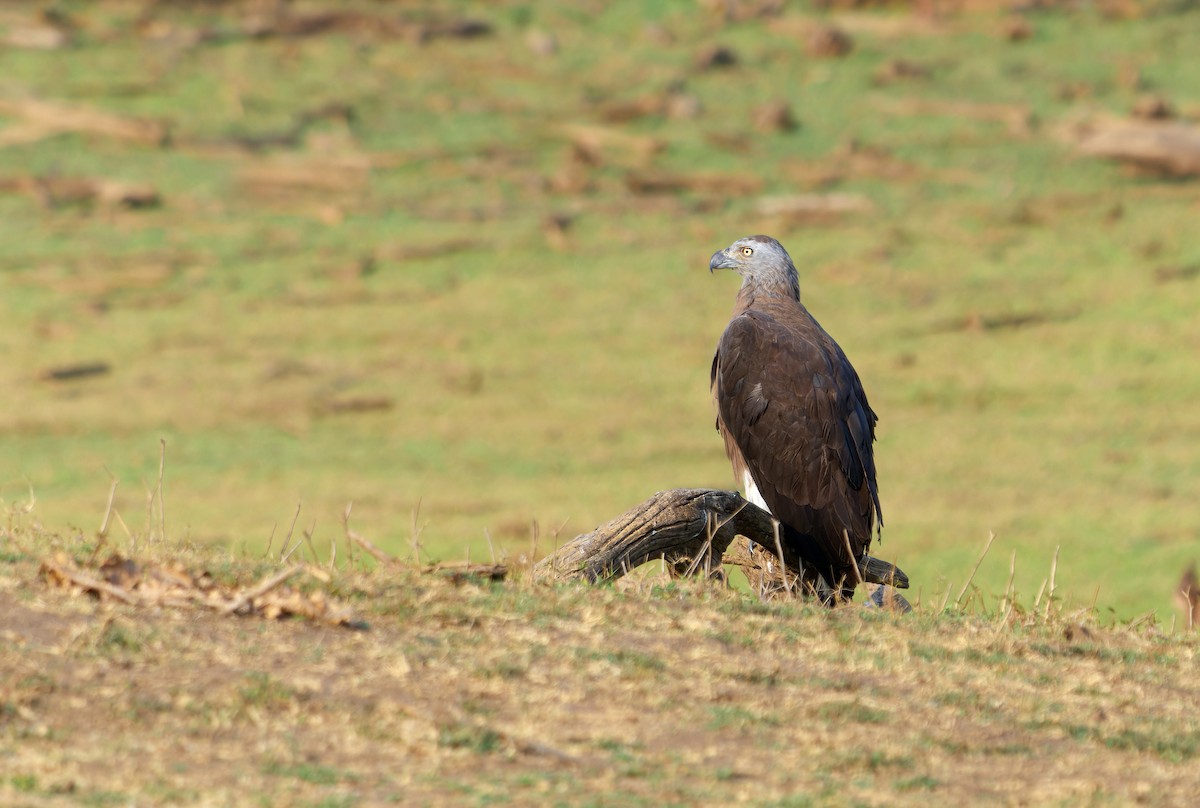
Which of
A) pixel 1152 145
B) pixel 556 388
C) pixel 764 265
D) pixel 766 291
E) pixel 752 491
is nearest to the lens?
pixel 752 491

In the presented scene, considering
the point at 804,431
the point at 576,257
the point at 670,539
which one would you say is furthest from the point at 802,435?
the point at 576,257

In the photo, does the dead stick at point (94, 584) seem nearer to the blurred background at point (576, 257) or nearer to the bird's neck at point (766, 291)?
the bird's neck at point (766, 291)

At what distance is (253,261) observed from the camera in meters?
26.7

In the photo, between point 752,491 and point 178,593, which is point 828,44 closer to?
point 752,491

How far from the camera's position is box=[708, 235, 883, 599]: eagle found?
864cm

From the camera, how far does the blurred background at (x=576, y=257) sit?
1919cm

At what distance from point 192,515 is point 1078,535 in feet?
29.6

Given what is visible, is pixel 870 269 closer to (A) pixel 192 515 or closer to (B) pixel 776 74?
(B) pixel 776 74

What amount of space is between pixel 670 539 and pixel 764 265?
10.6 ft

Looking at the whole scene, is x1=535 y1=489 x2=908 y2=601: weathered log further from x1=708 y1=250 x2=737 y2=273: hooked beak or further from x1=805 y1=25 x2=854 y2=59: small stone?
x1=805 y1=25 x2=854 y2=59: small stone

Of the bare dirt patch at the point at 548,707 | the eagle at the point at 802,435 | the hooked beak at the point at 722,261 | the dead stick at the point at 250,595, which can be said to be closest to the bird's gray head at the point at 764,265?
the hooked beak at the point at 722,261

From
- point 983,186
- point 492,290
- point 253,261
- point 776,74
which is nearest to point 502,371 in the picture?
point 492,290

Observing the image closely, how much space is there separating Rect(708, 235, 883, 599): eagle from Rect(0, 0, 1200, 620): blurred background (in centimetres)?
568

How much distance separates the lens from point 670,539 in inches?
296
